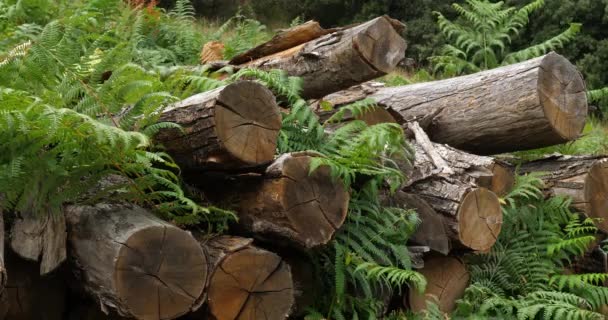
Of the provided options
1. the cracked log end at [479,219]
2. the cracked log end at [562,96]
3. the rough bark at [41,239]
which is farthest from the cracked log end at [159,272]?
the cracked log end at [562,96]

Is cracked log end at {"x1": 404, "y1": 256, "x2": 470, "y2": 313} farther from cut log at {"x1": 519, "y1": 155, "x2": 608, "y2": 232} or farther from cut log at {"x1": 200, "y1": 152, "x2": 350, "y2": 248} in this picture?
cut log at {"x1": 519, "y1": 155, "x2": 608, "y2": 232}

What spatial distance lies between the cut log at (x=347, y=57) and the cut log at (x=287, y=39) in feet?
0.70

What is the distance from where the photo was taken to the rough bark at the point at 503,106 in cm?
593

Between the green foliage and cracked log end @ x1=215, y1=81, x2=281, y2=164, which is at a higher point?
cracked log end @ x1=215, y1=81, x2=281, y2=164

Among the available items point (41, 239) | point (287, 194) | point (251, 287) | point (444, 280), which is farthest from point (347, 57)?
point (41, 239)

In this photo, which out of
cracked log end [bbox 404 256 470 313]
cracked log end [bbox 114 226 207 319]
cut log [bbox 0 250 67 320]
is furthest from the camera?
cracked log end [bbox 404 256 470 313]

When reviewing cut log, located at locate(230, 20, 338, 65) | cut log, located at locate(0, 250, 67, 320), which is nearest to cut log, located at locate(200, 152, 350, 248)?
cut log, located at locate(0, 250, 67, 320)

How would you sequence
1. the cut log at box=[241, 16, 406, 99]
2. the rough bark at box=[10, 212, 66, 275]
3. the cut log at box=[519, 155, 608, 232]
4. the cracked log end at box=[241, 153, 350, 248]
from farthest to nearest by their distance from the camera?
1. the cut log at box=[519, 155, 608, 232]
2. the cut log at box=[241, 16, 406, 99]
3. the cracked log end at box=[241, 153, 350, 248]
4. the rough bark at box=[10, 212, 66, 275]

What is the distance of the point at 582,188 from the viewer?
6.33m

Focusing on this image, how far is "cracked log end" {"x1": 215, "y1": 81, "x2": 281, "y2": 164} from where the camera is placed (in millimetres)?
4207

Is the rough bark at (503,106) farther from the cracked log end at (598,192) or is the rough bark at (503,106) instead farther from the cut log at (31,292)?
the cut log at (31,292)

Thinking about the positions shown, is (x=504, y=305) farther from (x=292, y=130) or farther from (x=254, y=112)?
(x=254, y=112)

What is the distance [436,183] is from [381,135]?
0.83m

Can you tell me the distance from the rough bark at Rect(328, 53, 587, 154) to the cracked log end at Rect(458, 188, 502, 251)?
0.92m
